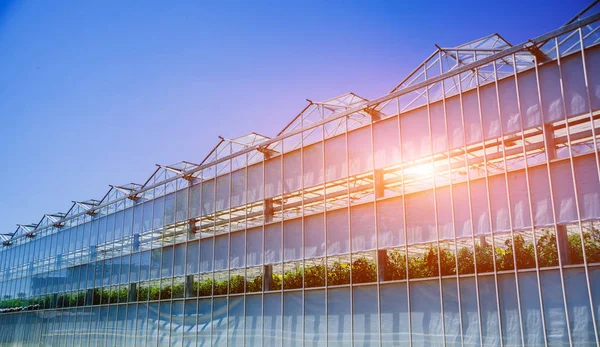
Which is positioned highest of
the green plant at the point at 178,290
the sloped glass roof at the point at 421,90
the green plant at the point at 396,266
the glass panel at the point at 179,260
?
the sloped glass roof at the point at 421,90

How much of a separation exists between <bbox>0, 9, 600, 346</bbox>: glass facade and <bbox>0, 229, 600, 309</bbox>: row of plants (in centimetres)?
10

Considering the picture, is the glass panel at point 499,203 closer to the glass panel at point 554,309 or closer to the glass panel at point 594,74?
the glass panel at point 554,309

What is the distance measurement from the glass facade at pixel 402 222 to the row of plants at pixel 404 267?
0.10 meters

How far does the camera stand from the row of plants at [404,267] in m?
19.0

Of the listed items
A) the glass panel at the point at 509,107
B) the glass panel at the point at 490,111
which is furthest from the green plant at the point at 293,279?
the glass panel at the point at 509,107

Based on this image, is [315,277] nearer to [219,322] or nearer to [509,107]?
[219,322]

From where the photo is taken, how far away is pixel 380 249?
21.4 m

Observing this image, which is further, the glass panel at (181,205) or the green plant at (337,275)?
the glass panel at (181,205)

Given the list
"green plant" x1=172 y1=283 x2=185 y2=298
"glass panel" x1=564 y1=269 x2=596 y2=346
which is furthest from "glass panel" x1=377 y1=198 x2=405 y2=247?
"green plant" x1=172 y1=283 x2=185 y2=298

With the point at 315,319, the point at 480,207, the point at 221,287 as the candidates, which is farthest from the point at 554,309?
the point at 221,287

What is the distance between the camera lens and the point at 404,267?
23.2 m

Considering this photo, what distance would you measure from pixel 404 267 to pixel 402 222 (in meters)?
3.24

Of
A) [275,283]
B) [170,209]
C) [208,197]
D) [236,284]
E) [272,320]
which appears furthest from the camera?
[170,209]

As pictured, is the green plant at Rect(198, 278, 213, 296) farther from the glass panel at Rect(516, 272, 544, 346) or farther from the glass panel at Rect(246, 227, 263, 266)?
the glass panel at Rect(516, 272, 544, 346)
